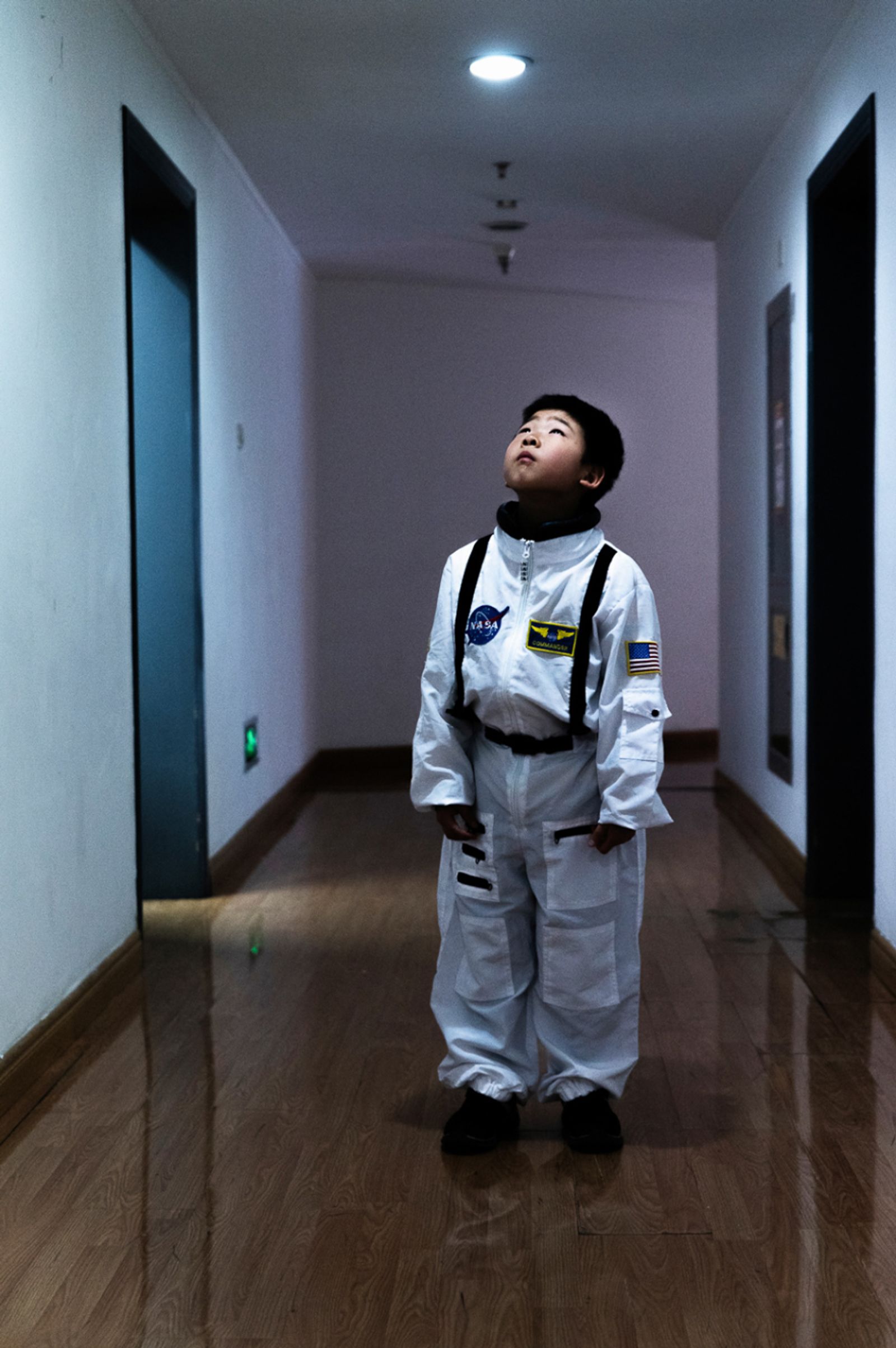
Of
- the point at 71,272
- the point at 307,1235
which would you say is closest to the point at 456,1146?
the point at 307,1235

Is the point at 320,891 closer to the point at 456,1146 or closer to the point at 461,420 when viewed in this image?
the point at 456,1146

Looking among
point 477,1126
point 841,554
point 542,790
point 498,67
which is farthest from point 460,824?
point 498,67

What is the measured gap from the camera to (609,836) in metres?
2.49

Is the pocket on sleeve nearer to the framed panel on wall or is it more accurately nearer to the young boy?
the young boy

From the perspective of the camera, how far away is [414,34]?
4211 mm

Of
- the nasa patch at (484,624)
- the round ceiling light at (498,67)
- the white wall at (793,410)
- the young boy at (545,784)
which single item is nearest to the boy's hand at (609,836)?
the young boy at (545,784)

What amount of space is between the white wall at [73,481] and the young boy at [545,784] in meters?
0.92

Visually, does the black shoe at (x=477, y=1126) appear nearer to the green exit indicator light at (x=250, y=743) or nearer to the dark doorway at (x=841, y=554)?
the dark doorway at (x=841, y=554)

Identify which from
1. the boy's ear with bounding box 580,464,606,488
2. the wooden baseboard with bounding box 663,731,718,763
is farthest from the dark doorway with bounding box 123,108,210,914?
the wooden baseboard with bounding box 663,731,718,763

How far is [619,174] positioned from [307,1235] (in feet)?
15.2

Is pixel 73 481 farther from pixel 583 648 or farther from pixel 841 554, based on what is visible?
pixel 841 554

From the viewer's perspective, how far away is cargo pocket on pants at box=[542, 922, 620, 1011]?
257cm

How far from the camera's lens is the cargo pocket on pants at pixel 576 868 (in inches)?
100.0

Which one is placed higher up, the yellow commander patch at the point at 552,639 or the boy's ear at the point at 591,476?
the boy's ear at the point at 591,476
